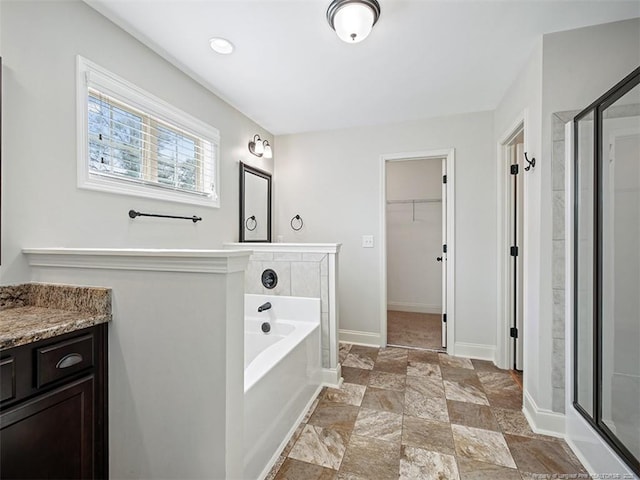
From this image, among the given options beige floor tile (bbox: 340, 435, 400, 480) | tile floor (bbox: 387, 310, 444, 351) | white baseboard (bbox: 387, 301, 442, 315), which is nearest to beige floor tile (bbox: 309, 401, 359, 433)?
beige floor tile (bbox: 340, 435, 400, 480)

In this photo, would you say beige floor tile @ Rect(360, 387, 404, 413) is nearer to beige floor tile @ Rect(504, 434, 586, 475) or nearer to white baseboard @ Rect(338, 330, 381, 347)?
beige floor tile @ Rect(504, 434, 586, 475)

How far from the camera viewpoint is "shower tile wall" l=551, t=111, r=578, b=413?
1807 mm

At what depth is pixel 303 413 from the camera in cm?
199

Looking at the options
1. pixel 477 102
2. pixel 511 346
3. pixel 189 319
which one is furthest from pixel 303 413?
pixel 477 102

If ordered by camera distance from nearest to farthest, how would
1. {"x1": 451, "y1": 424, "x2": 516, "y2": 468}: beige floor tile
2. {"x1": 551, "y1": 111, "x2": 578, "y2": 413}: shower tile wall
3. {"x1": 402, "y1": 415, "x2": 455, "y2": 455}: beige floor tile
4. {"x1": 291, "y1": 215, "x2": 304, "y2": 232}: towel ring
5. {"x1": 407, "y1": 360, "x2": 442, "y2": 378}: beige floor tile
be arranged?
{"x1": 451, "y1": 424, "x2": 516, "y2": 468}: beige floor tile
{"x1": 402, "y1": 415, "x2": 455, "y2": 455}: beige floor tile
{"x1": 551, "y1": 111, "x2": 578, "y2": 413}: shower tile wall
{"x1": 407, "y1": 360, "x2": 442, "y2": 378}: beige floor tile
{"x1": 291, "y1": 215, "x2": 304, "y2": 232}: towel ring

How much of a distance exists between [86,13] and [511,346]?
3826 mm

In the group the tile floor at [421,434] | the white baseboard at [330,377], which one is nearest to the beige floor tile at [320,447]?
the tile floor at [421,434]

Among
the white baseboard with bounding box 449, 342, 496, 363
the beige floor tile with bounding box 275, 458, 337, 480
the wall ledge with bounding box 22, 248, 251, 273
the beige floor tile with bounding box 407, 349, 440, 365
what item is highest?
the wall ledge with bounding box 22, 248, 251, 273

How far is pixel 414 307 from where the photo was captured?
15.5ft

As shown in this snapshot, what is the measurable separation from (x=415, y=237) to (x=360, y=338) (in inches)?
82.0

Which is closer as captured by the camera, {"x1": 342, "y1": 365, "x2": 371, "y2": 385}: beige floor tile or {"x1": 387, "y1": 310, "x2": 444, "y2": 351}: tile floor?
{"x1": 342, "y1": 365, "x2": 371, "y2": 385}: beige floor tile

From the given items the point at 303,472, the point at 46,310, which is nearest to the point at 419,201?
the point at 303,472

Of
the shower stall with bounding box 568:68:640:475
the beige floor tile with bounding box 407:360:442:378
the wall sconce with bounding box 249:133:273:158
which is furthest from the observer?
the wall sconce with bounding box 249:133:273:158

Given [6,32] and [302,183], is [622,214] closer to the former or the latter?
[302,183]
